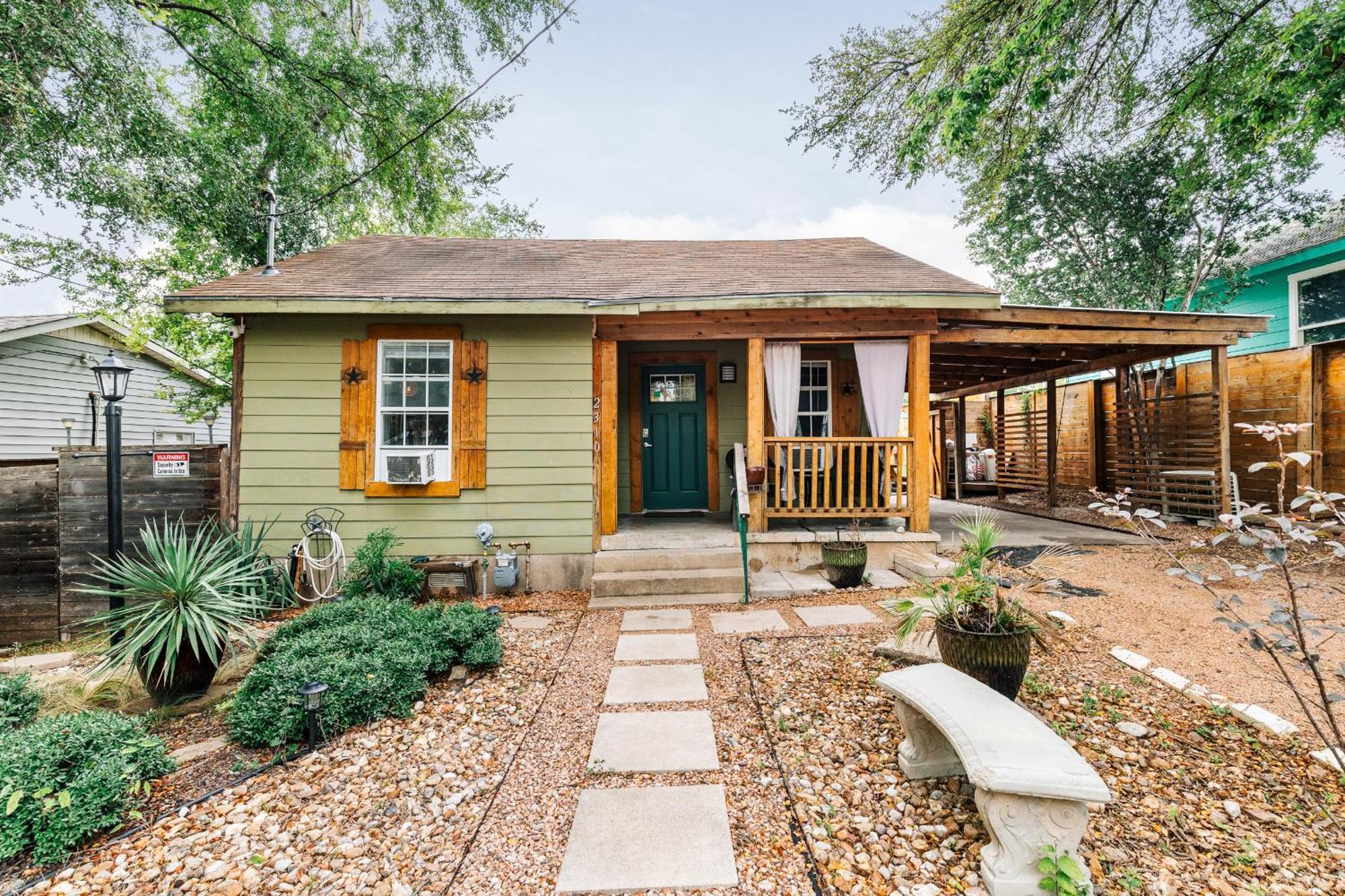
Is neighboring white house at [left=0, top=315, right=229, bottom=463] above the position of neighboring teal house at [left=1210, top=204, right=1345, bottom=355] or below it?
below

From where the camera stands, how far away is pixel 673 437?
271 inches

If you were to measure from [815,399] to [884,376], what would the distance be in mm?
1267

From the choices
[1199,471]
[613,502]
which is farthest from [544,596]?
[1199,471]

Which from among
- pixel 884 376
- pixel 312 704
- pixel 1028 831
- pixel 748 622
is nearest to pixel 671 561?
pixel 748 622

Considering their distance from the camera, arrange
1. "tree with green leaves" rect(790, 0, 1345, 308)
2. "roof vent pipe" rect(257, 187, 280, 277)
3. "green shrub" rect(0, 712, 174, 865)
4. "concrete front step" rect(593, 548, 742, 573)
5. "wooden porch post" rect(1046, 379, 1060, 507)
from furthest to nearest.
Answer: "wooden porch post" rect(1046, 379, 1060, 507), "roof vent pipe" rect(257, 187, 280, 277), "tree with green leaves" rect(790, 0, 1345, 308), "concrete front step" rect(593, 548, 742, 573), "green shrub" rect(0, 712, 174, 865)

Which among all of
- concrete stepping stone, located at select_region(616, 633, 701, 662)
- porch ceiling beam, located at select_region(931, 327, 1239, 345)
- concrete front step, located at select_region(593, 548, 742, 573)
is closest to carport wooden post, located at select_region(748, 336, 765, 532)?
concrete front step, located at select_region(593, 548, 742, 573)

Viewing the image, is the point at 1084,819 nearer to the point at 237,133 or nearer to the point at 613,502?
the point at 613,502

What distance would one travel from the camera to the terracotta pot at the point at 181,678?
10.1 feet

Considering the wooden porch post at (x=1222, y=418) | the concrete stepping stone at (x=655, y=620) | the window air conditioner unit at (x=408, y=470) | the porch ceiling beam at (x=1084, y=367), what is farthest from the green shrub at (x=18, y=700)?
the wooden porch post at (x=1222, y=418)

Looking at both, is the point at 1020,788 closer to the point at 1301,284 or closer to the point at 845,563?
the point at 845,563

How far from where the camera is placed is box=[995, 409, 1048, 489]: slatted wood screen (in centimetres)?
1027

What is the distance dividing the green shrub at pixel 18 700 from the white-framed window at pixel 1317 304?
14592 mm

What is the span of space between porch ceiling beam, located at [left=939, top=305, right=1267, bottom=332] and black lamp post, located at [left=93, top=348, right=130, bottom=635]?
700cm

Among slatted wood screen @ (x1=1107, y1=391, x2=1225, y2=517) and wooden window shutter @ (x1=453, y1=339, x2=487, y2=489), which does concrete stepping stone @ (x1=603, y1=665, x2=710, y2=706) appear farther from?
slatted wood screen @ (x1=1107, y1=391, x2=1225, y2=517)
